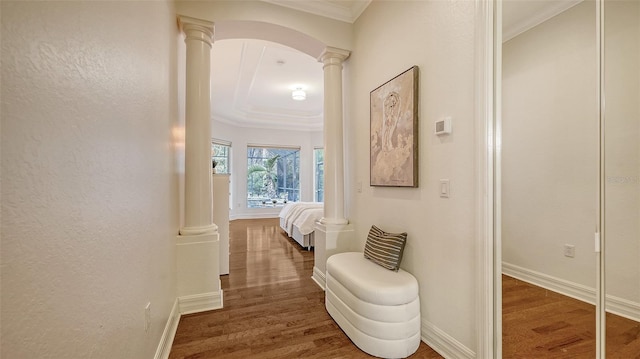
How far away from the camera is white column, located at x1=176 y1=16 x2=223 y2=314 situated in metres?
2.41

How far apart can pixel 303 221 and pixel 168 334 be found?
263 centimetres

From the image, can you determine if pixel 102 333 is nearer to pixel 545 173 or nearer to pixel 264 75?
pixel 545 173

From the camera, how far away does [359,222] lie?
114 inches

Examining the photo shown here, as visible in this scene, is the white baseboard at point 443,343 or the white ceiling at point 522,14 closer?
the white ceiling at point 522,14

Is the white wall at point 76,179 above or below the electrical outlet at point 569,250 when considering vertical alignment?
above

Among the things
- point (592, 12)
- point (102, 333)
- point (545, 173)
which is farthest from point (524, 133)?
point (102, 333)

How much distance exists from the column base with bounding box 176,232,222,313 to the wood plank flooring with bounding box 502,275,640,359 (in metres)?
2.28

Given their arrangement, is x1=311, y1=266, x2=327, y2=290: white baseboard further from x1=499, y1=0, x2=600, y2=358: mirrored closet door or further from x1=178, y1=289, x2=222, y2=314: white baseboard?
x1=499, y1=0, x2=600, y2=358: mirrored closet door

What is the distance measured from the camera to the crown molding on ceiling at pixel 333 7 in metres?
2.80

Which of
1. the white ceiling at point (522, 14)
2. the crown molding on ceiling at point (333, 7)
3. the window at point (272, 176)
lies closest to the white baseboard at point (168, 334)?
the white ceiling at point (522, 14)

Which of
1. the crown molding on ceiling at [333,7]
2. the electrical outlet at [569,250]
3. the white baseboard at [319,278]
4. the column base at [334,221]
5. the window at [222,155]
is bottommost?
the white baseboard at [319,278]

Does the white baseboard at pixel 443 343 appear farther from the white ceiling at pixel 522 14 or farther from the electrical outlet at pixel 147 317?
the white ceiling at pixel 522 14

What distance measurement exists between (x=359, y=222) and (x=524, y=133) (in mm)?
1733

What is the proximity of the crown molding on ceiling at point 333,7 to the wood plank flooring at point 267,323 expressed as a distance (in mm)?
3028
